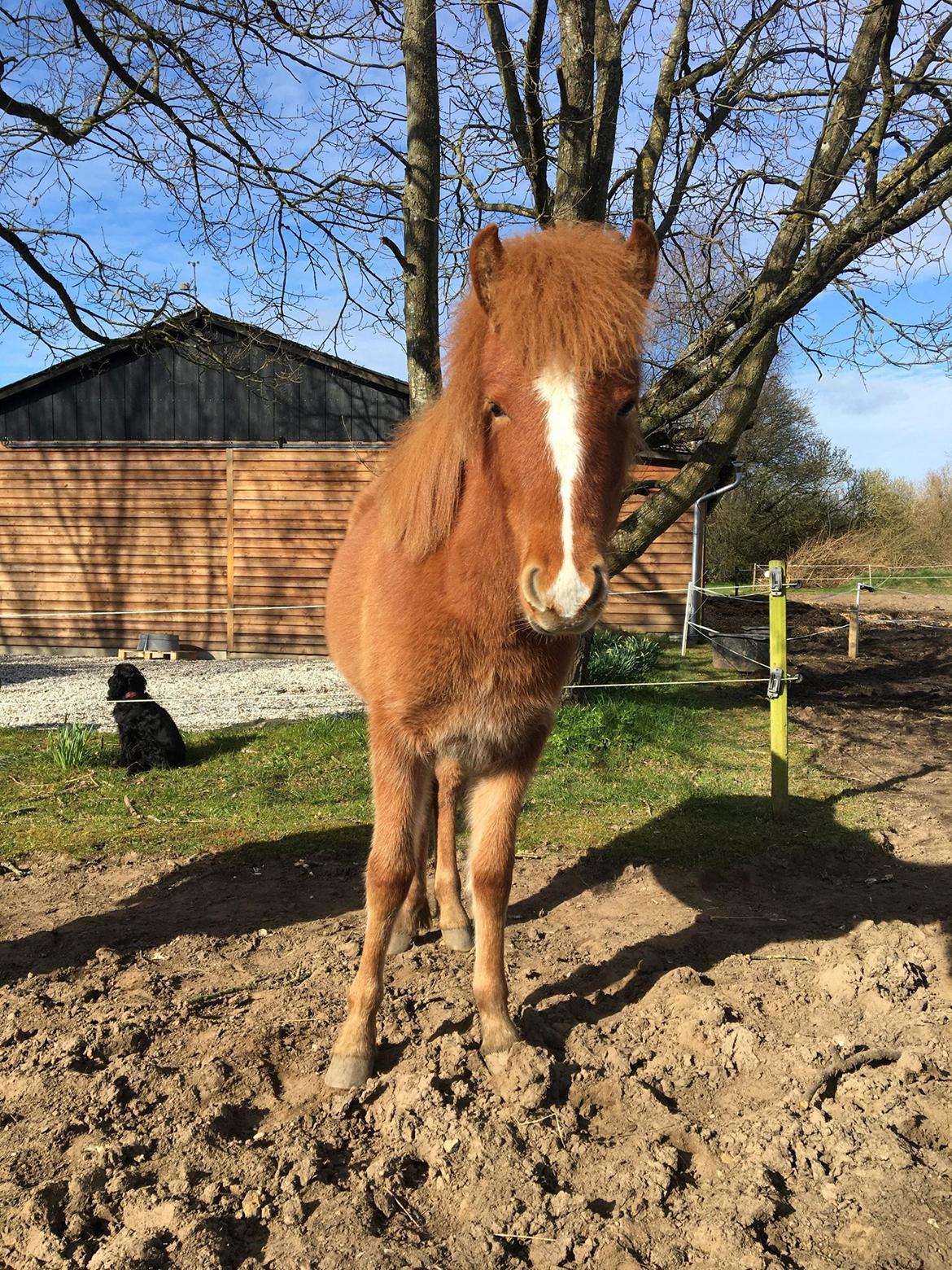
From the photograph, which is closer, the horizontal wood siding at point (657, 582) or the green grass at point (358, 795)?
the green grass at point (358, 795)

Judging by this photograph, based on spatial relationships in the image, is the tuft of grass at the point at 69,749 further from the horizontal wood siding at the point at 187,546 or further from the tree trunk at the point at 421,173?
the horizontal wood siding at the point at 187,546

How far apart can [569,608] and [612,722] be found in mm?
6597

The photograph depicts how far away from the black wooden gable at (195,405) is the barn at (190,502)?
3 centimetres

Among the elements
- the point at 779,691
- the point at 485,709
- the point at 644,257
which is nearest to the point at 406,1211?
the point at 485,709

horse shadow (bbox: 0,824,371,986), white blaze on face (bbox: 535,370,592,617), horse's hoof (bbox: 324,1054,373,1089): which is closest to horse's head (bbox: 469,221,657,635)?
white blaze on face (bbox: 535,370,592,617)

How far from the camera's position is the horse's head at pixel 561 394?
2141 mm

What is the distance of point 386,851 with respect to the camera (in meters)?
3.12

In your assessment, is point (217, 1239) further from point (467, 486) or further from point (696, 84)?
point (696, 84)

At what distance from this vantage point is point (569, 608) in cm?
206

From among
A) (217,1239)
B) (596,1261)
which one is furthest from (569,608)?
(217,1239)

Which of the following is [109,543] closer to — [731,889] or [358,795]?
[358,795]

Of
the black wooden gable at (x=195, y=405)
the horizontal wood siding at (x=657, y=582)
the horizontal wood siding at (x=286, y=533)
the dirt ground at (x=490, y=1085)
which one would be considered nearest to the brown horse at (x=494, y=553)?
the dirt ground at (x=490, y=1085)

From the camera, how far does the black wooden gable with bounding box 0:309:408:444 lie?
14500mm

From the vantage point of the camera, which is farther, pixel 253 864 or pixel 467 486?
pixel 253 864
